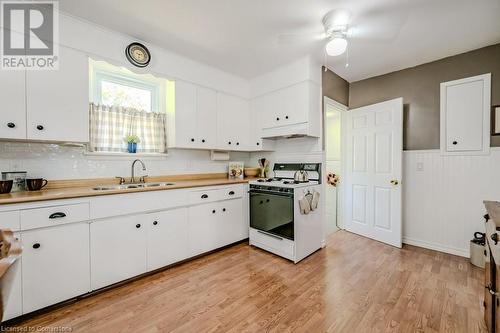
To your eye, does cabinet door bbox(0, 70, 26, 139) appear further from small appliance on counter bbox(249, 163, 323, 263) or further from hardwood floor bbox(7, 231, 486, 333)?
small appliance on counter bbox(249, 163, 323, 263)

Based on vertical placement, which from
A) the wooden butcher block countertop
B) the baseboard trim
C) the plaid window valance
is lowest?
the baseboard trim

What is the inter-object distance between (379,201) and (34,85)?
401 centimetres

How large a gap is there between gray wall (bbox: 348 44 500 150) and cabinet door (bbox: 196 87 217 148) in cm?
241

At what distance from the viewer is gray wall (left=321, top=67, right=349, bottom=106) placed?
115 inches

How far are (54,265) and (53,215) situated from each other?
1.28ft

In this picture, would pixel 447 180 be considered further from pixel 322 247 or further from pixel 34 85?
pixel 34 85

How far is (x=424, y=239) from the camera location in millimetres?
2807

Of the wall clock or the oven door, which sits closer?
the wall clock

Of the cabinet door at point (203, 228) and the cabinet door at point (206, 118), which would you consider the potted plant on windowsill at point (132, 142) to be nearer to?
the cabinet door at point (206, 118)

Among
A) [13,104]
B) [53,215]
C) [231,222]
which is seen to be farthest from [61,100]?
[231,222]

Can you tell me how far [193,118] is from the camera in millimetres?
2736

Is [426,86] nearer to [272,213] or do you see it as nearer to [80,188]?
[272,213]

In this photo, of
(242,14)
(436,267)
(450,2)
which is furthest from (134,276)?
(450,2)

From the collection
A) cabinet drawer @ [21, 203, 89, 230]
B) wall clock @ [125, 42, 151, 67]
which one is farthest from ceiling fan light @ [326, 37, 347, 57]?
cabinet drawer @ [21, 203, 89, 230]
